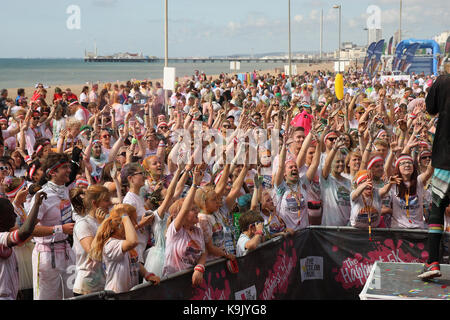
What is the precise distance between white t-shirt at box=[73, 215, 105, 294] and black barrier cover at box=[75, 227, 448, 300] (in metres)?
1.50

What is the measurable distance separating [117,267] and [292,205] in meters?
2.57

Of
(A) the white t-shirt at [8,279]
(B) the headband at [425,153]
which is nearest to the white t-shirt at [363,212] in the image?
(B) the headband at [425,153]

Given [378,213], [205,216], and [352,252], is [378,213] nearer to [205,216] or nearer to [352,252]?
[352,252]

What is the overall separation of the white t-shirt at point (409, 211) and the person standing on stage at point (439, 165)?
209cm

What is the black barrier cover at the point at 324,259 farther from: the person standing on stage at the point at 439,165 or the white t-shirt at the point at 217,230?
the person standing on stage at the point at 439,165

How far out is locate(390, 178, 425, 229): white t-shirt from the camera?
6941 millimetres

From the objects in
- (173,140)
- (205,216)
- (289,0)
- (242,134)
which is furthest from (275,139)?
(289,0)

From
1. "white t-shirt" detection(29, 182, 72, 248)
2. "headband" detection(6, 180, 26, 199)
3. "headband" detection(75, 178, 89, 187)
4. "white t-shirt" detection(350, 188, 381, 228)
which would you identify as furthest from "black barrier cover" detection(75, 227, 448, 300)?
"headband" detection(6, 180, 26, 199)

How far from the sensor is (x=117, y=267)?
507cm

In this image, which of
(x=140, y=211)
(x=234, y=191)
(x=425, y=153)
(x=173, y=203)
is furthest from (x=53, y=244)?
(x=425, y=153)

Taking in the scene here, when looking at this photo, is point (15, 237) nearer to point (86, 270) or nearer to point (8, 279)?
point (8, 279)

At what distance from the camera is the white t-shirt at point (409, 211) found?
6941 millimetres

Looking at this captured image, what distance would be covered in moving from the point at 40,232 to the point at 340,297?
11.3 feet

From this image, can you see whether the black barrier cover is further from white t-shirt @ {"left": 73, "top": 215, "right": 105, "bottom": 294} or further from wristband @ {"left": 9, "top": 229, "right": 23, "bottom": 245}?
wristband @ {"left": 9, "top": 229, "right": 23, "bottom": 245}
